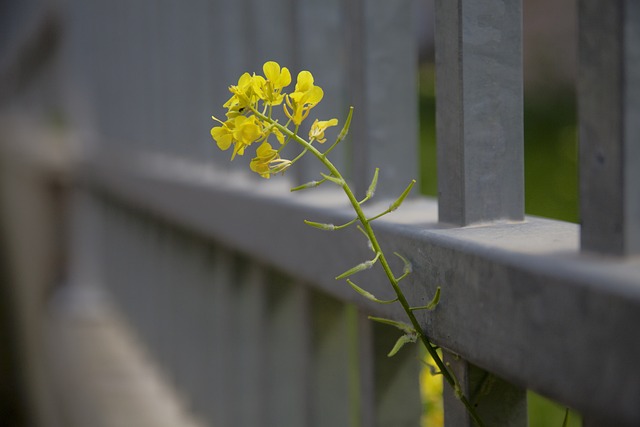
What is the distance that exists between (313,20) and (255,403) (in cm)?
56

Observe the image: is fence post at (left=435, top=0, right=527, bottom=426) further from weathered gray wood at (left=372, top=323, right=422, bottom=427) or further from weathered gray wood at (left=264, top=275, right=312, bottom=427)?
weathered gray wood at (left=264, top=275, right=312, bottom=427)

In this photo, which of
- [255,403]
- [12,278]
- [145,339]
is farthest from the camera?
[12,278]

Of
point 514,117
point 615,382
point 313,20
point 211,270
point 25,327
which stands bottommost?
point 25,327

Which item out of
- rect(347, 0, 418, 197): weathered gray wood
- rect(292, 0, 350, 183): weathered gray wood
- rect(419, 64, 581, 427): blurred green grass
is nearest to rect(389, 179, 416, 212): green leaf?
rect(347, 0, 418, 197): weathered gray wood

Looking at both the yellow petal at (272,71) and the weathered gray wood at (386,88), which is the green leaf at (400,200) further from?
the weathered gray wood at (386,88)

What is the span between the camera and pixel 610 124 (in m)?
0.45

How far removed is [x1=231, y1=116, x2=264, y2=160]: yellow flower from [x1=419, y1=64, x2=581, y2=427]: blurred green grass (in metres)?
1.07

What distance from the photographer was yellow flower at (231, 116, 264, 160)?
0.56 meters

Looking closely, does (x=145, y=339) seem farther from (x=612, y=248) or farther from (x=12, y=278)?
(x=12, y=278)

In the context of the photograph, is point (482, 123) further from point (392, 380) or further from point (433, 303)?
point (392, 380)

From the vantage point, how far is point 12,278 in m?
5.71

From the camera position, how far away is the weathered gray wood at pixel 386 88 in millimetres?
787

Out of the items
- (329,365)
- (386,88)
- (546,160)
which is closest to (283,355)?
(329,365)

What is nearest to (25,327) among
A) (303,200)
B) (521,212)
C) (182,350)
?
(182,350)
